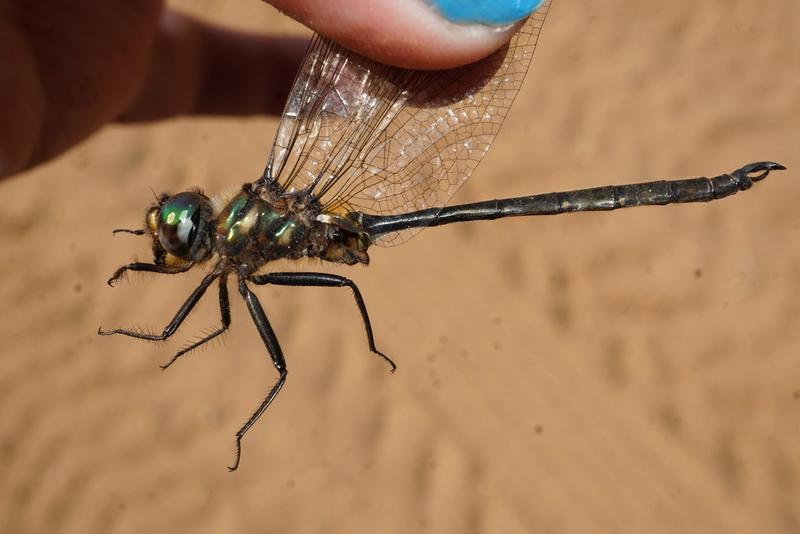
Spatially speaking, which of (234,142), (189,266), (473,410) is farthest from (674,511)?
(234,142)

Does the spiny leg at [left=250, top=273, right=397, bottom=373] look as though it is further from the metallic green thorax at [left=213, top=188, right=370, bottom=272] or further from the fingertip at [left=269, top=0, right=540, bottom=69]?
the fingertip at [left=269, top=0, right=540, bottom=69]

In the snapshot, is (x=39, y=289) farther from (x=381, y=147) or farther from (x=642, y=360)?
(x=642, y=360)

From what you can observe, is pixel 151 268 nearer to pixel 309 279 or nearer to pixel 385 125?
pixel 309 279

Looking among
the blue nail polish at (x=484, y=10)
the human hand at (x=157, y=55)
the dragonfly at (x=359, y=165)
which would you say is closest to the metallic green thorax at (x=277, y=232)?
the dragonfly at (x=359, y=165)

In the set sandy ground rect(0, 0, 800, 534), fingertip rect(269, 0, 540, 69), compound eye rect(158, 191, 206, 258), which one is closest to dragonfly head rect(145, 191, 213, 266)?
compound eye rect(158, 191, 206, 258)

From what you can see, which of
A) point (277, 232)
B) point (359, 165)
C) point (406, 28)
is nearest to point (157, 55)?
point (359, 165)
